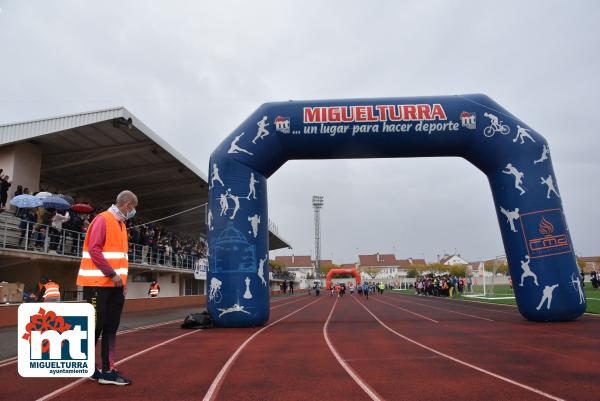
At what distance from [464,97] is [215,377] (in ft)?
31.2

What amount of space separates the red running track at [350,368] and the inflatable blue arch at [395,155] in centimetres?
153

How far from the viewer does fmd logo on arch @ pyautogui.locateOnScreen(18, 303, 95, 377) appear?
3.51 m

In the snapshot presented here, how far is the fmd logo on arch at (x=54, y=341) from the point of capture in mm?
3514

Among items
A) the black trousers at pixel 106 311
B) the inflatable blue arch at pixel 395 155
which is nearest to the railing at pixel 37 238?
the inflatable blue arch at pixel 395 155

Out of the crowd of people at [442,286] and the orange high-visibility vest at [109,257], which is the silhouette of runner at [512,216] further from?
the crowd of people at [442,286]

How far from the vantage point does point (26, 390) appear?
172 inches

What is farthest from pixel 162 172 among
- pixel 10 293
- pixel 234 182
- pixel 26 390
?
pixel 26 390

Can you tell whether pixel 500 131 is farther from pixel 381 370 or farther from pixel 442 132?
pixel 381 370

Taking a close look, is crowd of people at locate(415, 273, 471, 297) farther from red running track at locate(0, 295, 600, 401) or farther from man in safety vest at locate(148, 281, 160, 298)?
red running track at locate(0, 295, 600, 401)

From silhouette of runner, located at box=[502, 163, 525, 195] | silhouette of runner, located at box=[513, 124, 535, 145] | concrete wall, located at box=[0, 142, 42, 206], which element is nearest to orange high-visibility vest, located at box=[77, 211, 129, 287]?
silhouette of runner, located at box=[502, 163, 525, 195]

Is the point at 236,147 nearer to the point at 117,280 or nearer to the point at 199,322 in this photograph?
the point at 199,322

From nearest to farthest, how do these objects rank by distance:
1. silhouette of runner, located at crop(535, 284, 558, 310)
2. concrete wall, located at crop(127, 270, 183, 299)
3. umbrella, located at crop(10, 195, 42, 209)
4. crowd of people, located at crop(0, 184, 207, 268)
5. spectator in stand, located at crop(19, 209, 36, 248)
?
silhouette of runner, located at crop(535, 284, 558, 310)
umbrella, located at crop(10, 195, 42, 209)
spectator in stand, located at crop(19, 209, 36, 248)
crowd of people, located at crop(0, 184, 207, 268)
concrete wall, located at crop(127, 270, 183, 299)

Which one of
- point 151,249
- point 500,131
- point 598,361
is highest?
point 500,131

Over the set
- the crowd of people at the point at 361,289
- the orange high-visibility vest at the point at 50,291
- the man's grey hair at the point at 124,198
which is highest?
the man's grey hair at the point at 124,198
